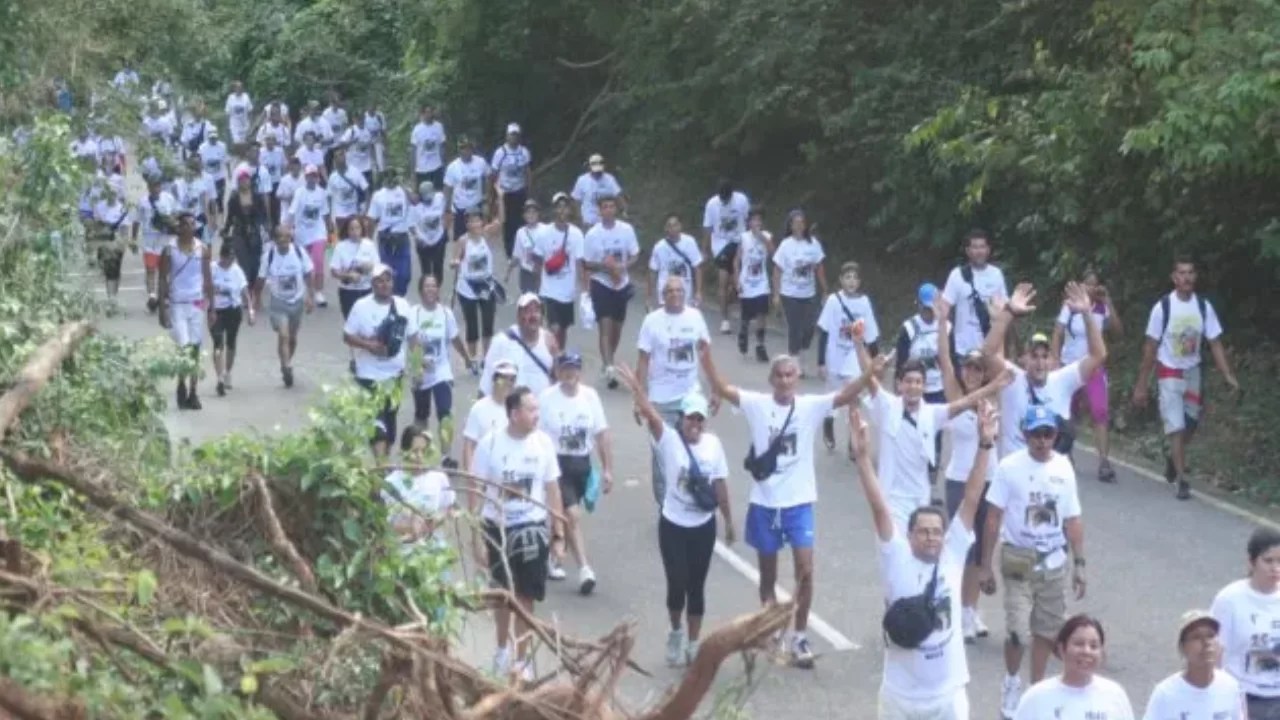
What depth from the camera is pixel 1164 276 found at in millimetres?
20688

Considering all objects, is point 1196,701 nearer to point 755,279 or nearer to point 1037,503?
point 1037,503

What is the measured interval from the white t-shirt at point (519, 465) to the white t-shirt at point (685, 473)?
668 millimetres

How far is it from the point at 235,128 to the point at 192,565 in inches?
1254

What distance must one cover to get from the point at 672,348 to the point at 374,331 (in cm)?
251

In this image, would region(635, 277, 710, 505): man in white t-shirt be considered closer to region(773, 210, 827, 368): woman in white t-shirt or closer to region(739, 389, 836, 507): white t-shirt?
region(739, 389, 836, 507): white t-shirt

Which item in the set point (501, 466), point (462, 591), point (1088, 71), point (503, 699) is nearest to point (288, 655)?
point (503, 699)

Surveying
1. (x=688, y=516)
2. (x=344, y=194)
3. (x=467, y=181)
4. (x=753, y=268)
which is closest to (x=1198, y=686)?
(x=688, y=516)

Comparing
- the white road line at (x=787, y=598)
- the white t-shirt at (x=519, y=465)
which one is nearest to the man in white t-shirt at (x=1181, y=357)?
the white road line at (x=787, y=598)

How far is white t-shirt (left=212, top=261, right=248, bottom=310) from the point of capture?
20.4m

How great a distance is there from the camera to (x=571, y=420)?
1420 centimetres

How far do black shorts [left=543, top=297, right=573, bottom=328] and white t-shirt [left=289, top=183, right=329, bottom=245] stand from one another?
5156mm

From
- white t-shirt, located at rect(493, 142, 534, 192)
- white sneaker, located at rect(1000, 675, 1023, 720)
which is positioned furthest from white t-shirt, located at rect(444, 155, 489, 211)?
white sneaker, located at rect(1000, 675, 1023, 720)

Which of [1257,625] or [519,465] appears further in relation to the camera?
[519,465]

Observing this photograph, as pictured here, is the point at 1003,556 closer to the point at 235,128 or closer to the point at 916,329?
the point at 916,329
